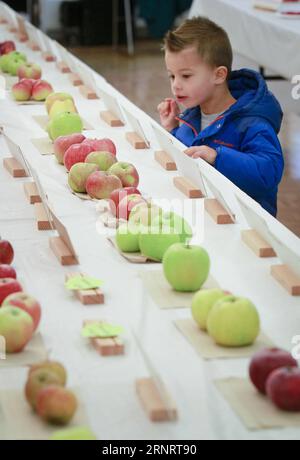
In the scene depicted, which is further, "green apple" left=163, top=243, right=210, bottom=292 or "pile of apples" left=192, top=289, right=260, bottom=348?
"green apple" left=163, top=243, right=210, bottom=292

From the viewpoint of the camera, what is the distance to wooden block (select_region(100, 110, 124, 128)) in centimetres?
324

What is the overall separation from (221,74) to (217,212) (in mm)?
917

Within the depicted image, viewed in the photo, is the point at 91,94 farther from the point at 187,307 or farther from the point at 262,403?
the point at 262,403

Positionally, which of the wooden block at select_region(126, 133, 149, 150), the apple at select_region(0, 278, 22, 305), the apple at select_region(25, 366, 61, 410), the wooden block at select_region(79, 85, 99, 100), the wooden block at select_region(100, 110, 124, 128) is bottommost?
the wooden block at select_region(79, 85, 99, 100)

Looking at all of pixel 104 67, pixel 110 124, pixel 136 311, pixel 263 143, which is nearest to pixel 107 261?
pixel 136 311

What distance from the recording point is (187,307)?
1.80 metres

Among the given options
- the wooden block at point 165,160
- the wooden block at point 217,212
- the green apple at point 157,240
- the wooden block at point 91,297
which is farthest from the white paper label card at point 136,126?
the wooden block at point 91,297

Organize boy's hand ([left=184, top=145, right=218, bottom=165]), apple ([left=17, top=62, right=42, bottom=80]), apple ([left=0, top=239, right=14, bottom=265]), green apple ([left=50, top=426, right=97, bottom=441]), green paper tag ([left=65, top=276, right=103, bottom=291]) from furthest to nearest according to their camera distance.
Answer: apple ([left=17, top=62, right=42, bottom=80])
boy's hand ([left=184, top=145, right=218, bottom=165])
apple ([left=0, top=239, right=14, bottom=265])
green paper tag ([left=65, top=276, right=103, bottom=291])
green apple ([left=50, top=426, right=97, bottom=441])

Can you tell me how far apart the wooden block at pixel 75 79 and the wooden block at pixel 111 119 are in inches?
21.9

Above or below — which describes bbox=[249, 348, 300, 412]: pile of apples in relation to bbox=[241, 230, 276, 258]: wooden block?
above

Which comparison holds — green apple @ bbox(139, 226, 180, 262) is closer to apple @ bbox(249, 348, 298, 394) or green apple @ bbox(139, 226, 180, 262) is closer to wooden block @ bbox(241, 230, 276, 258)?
wooden block @ bbox(241, 230, 276, 258)

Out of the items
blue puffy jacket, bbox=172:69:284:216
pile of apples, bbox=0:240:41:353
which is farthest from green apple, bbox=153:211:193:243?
blue puffy jacket, bbox=172:69:284:216

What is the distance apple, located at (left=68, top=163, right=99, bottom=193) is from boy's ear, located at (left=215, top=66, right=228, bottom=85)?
0.77 meters

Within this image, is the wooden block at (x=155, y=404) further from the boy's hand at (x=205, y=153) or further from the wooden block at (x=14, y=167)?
the boy's hand at (x=205, y=153)
